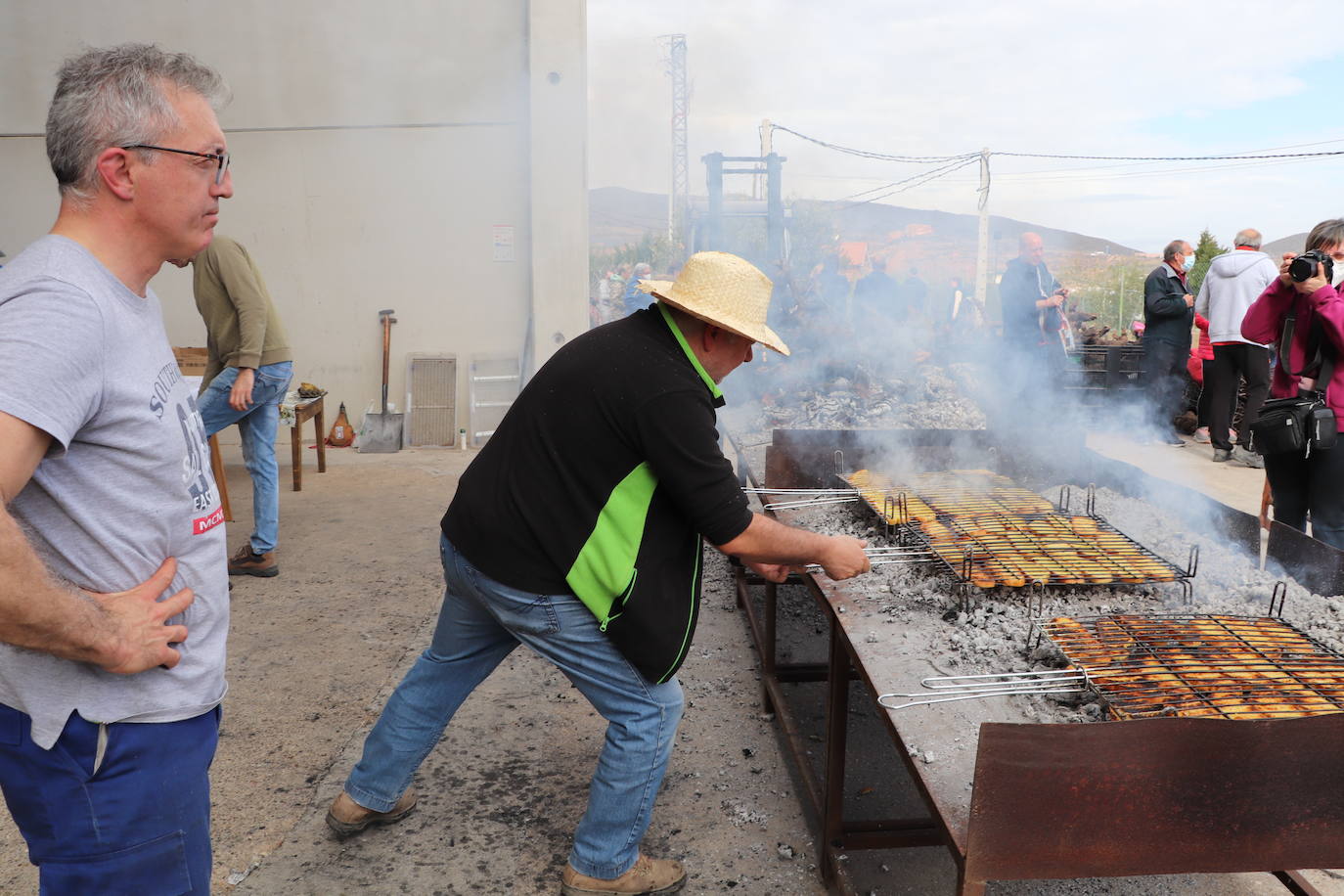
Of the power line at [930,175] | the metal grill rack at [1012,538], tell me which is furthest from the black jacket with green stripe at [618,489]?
the power line at [930,175]

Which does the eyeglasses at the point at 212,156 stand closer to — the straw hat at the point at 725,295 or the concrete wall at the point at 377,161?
Result: the straw hat at the point at 725,295

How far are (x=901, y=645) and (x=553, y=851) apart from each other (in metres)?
1.41

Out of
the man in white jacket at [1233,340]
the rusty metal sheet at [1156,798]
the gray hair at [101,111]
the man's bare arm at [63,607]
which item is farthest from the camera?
the man in white jacket at [1233,340]

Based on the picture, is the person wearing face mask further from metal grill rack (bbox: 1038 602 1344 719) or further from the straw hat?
the straw hat

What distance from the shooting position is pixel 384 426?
32.2ft

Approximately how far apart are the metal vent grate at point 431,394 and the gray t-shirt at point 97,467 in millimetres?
8287

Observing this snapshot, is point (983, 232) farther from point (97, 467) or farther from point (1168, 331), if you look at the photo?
point (97, 467)

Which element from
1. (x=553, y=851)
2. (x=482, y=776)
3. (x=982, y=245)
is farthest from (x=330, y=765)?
(x=982, y=245)

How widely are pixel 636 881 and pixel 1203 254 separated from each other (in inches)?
838

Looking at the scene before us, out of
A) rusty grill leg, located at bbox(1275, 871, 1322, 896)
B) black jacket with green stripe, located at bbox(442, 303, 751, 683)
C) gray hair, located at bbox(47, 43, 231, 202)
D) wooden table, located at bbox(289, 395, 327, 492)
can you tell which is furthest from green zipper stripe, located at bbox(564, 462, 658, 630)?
wooden table, located at bbox(289, 395, 327, 492)

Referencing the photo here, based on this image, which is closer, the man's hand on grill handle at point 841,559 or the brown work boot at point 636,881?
the man's hand on grill handle at point 841,559

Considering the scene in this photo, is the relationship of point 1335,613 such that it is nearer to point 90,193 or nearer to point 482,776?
point 482,776

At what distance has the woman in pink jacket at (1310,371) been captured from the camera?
4422 mm

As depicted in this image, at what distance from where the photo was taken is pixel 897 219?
18.3m
